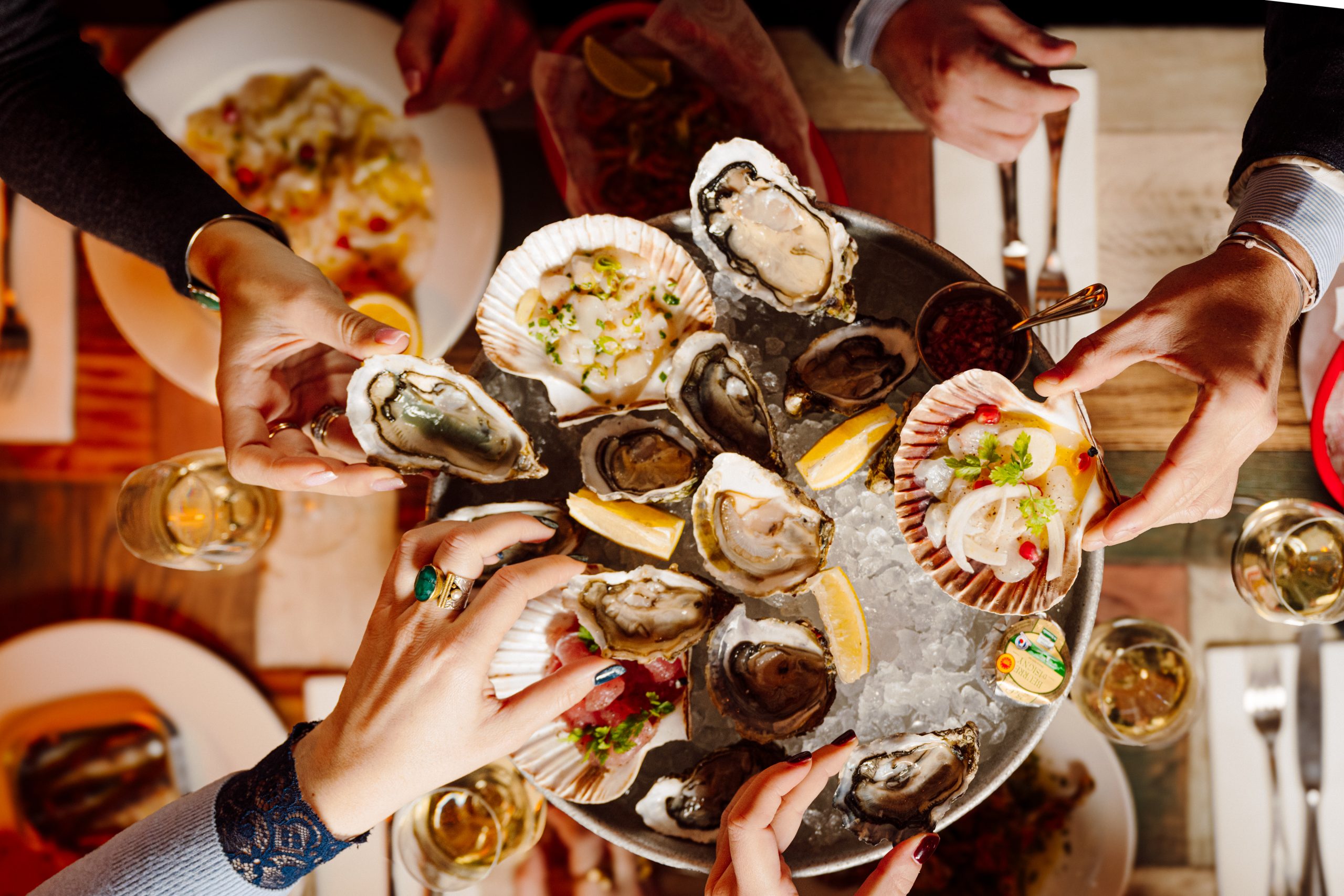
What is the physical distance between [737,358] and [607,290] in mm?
276

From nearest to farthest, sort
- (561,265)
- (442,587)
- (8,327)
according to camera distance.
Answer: (442,587) → (561,265) → (8,327)

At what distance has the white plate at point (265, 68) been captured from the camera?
1743mm

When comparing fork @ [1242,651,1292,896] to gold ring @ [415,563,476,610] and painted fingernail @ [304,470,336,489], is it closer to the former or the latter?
gold ring @ [415,563,476,610]

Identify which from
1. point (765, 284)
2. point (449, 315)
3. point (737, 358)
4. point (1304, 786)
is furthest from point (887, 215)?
point (1304, 786)

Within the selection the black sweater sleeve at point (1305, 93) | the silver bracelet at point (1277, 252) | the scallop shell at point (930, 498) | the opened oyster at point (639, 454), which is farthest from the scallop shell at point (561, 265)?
the black sweater sleeve at point (1305, 93)

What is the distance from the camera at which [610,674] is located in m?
1.30


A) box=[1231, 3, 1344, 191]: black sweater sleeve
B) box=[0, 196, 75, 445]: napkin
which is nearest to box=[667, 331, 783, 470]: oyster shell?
box=[1231, 3, 1344, 191]: black sweater sleeve

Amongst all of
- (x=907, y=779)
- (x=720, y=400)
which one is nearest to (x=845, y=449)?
(x=720, y=400)

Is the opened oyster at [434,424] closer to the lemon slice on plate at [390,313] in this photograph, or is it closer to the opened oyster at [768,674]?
the lemon slice on plate at [390,313]

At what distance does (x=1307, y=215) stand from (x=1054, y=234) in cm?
50

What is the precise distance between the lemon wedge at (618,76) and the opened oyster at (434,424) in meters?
0.73

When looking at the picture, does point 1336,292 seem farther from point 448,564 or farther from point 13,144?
point 13,144

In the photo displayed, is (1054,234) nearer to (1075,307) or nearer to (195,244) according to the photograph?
(1075,307)

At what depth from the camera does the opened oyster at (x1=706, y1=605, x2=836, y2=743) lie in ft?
4.42
